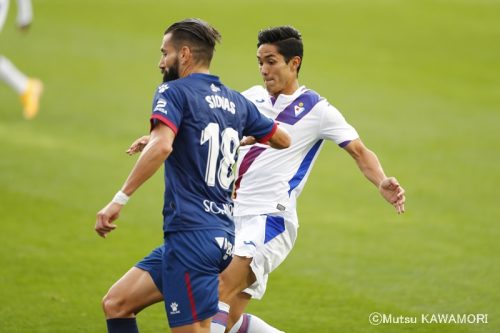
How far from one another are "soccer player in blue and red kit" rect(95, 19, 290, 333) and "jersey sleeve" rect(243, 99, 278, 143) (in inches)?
9.6

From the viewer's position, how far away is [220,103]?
6289 mm

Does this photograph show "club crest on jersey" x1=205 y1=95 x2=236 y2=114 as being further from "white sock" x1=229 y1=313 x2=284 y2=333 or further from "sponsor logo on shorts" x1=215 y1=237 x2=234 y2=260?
"white sock" x1=229 y1=313 x2=284 y2=333

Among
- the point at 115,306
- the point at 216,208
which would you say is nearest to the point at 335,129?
the point at 216,208

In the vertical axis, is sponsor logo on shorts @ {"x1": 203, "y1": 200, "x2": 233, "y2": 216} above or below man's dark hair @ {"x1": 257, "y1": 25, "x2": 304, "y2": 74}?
below

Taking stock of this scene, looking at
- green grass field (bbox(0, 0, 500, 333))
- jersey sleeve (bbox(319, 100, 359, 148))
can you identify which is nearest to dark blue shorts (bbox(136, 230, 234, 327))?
jersey sleeve (bbox(319, 100, 359, 148))

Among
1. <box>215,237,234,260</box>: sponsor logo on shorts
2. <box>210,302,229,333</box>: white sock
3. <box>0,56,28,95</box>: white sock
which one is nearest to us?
<box>215,237,234,260</box>: sponsor logo on shorts

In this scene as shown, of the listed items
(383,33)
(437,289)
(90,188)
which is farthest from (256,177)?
(383,33)

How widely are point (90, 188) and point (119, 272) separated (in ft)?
14.0

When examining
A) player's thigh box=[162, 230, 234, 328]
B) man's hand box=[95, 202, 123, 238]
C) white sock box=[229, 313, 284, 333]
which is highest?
man's hand box=[95, 202, 123, 238]

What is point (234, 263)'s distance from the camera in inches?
285

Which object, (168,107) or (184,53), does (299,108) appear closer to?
(184,53)

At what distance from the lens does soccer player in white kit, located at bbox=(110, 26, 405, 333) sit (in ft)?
24.2

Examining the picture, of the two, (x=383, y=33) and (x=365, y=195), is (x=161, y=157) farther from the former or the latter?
(x=383, y=33)

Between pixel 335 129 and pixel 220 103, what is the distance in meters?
1.57
